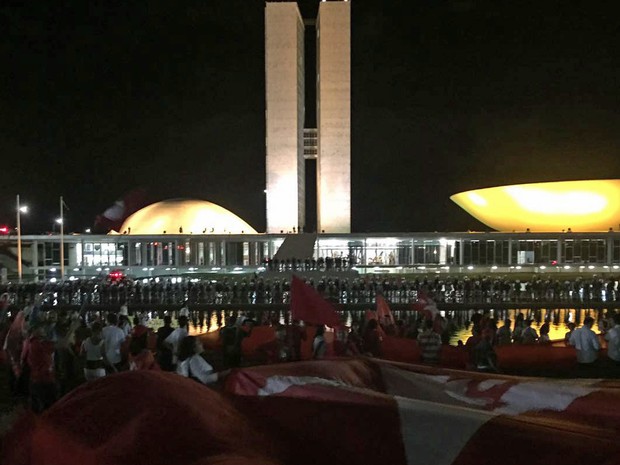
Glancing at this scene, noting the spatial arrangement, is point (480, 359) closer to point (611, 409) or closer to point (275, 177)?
point (611, 409)

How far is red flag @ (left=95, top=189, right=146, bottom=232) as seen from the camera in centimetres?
3954

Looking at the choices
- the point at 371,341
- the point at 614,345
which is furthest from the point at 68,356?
the point at 614,345

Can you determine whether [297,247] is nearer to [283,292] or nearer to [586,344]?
[283,292]

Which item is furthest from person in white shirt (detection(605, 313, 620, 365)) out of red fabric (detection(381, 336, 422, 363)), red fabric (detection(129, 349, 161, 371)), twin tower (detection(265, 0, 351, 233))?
twin tower (detection(265, 0, 351, 233))

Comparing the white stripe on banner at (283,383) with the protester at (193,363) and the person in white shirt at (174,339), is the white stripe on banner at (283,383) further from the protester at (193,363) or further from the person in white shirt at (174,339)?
the person in white shirt at (174,339)

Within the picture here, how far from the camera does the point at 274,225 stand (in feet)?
120

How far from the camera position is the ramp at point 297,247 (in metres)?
26.7

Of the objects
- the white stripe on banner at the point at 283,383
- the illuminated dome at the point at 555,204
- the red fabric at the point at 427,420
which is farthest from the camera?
the illuminated dome at the point at 555,204

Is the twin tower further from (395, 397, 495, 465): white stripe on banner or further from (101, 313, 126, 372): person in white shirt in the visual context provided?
(395, 397, 495, 465): white stripe on banner

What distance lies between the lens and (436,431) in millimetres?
2314

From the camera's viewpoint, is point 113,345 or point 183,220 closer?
point 113,345

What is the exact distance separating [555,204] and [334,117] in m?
12.3

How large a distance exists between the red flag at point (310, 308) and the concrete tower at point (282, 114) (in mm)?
29781

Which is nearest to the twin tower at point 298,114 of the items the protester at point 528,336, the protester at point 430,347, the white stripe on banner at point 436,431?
Result: the protester at point 528,336
